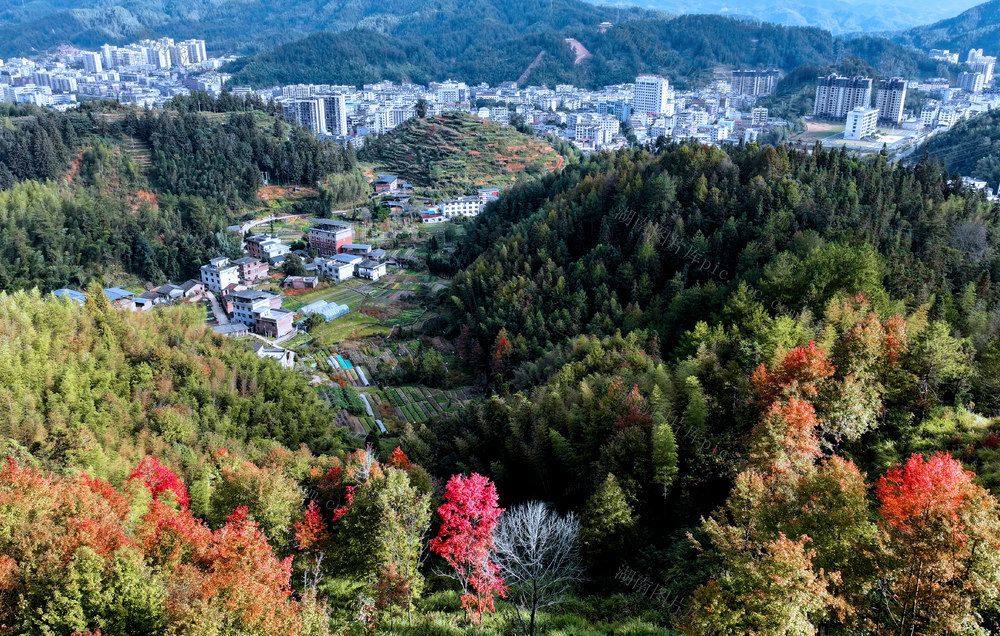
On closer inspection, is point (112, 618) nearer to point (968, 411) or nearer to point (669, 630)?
point (669, 630)

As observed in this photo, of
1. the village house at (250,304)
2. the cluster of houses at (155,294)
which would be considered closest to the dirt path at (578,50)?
the cluster of houses at (155,294)

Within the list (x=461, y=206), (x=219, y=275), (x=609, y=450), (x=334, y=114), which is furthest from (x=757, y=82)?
(x=609, y=450)

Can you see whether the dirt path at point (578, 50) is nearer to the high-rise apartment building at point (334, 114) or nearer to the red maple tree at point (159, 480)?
the high-rise apartment building at point (334, 114)

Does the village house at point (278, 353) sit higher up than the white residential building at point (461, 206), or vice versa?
the white residential building at point (461, 206)

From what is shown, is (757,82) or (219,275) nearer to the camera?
(219,275)

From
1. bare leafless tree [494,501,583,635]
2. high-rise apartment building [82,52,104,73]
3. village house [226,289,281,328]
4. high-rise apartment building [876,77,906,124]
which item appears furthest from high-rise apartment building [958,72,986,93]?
high-rise apartment building [82,52,104,73]

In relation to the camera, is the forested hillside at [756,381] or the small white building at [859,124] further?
the small white building at [859,124]

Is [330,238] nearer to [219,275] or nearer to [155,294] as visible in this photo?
[219,275]
